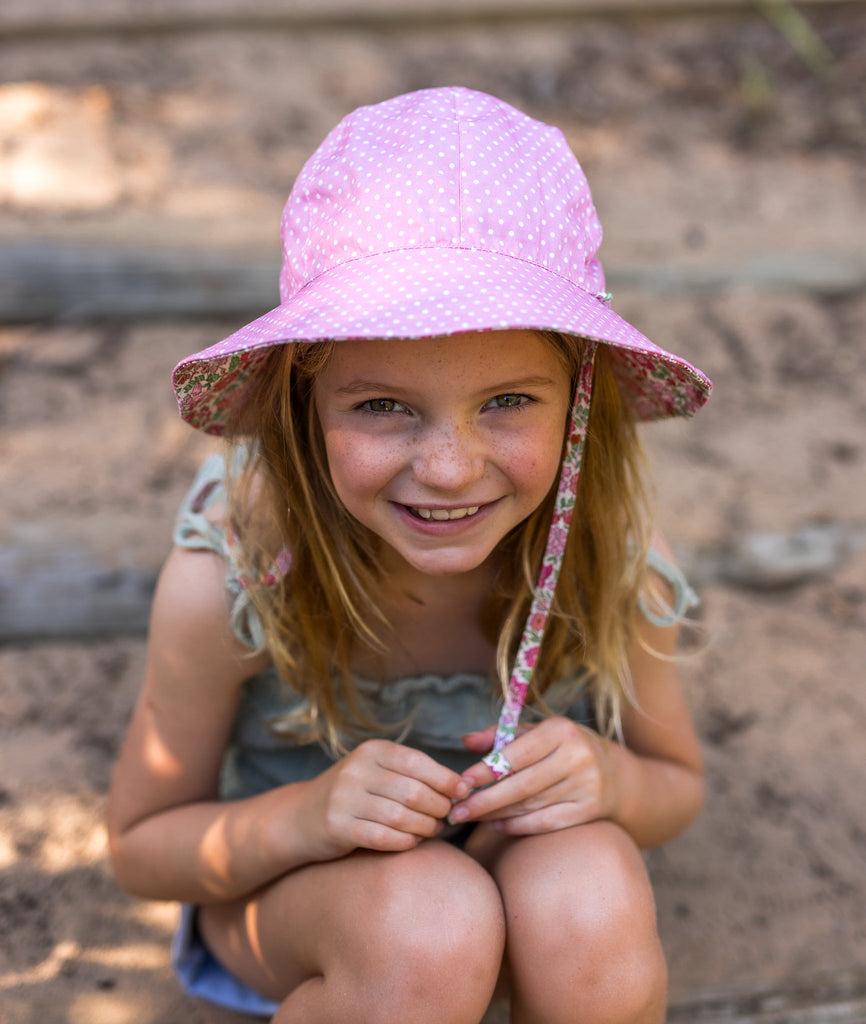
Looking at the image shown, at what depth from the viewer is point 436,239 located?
117cm

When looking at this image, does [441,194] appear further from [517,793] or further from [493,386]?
[517,793]

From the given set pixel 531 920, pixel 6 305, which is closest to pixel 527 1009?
pixel 531 920

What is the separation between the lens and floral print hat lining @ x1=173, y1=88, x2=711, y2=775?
1104 millimetres

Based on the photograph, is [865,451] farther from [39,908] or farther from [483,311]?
[39,908]

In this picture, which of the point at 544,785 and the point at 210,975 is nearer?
the point at 544,785

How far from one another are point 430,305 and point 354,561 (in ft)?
1.61

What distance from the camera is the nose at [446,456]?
3.92 feet

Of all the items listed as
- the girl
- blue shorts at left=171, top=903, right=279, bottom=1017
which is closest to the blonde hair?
the girl

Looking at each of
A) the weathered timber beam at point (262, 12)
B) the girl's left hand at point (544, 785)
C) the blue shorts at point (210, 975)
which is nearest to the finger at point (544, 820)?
the girl's left hand at point (544, 785)

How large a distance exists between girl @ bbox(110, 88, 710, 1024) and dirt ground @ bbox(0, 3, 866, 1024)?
337 millimetres

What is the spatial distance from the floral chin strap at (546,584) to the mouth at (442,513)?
0.16 meters

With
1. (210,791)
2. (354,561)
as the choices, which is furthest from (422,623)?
(210,791)

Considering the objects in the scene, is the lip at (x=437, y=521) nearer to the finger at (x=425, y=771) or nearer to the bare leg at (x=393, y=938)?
the finger at (x=425, y=771)

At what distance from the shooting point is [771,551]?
243cm
